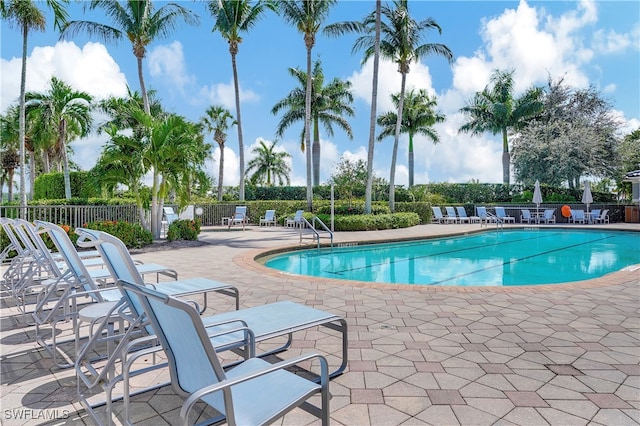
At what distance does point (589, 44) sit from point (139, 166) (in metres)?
15.3

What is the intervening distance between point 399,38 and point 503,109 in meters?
14.5

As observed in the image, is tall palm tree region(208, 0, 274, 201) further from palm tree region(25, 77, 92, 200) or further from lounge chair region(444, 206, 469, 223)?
lounge chair region(444, 206, 469, 223)

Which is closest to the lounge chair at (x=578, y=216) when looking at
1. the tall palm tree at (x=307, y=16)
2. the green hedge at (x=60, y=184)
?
the tall palm tree at (x=307, y=16)

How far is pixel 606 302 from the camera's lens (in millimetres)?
4777

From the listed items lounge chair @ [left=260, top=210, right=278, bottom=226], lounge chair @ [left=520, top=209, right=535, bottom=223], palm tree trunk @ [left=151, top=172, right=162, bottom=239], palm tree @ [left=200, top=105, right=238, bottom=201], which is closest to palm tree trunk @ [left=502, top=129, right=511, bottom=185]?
lounge chair @ [left=520, top=209, right=535, bottom=223]

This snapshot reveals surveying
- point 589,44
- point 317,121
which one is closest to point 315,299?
point 589,44

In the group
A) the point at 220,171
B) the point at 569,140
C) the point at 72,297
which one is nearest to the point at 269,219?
the point at 220,171

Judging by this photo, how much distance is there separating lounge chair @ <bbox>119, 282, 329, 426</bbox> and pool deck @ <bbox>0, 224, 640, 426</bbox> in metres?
0.59

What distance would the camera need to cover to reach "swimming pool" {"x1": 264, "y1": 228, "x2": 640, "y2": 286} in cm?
803

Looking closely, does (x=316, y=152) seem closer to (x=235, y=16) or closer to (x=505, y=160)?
(x=235, y=16)

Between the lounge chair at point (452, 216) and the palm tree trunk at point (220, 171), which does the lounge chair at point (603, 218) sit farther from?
the palm tree trunk at point (220, 171)

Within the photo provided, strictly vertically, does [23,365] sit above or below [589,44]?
below

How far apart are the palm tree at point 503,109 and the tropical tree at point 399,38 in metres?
12.6

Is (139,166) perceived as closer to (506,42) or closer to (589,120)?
(506,42)
